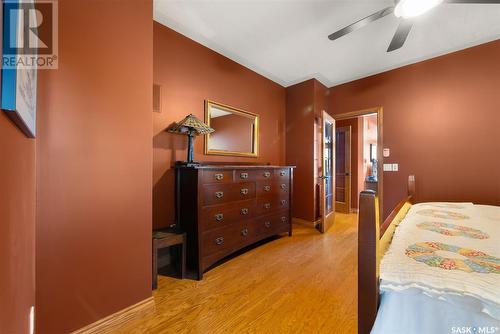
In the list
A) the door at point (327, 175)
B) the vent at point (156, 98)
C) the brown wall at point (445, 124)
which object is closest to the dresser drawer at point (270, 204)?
the door at point (327, 175)

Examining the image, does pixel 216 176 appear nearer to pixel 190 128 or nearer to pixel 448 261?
pixel 190 128

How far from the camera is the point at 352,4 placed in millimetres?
1895

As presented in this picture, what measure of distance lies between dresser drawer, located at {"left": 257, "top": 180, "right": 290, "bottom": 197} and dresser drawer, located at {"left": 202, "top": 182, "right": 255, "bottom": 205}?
14 cm

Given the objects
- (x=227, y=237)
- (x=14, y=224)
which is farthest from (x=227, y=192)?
(x=14, y=224)

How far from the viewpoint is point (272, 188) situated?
2797 millimetres

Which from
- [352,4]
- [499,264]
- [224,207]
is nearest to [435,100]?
[352,4]

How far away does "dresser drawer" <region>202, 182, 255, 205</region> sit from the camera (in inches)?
78.2

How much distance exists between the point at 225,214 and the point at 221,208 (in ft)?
0.30

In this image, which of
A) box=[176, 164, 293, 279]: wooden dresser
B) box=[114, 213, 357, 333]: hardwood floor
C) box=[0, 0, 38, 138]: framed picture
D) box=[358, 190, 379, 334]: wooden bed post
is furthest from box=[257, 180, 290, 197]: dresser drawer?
box=[0, 0, 38, 138]: framed picture

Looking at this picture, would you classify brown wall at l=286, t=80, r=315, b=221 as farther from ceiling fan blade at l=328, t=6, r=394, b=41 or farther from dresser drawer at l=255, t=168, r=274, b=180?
ceiling fan blade at l=328, t=6, r=394, b=41

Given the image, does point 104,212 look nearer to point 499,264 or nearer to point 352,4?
point 499,264

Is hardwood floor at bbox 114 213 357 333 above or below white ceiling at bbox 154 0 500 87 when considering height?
below

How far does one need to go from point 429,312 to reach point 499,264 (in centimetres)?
39

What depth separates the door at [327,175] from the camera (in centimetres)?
324
